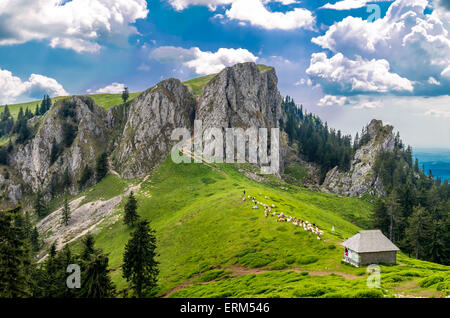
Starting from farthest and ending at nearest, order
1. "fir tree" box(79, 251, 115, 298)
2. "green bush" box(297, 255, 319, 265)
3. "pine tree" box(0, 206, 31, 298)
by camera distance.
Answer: "green bush" box(297, 255, 319, 265) < "fir tree" box(79, 251, 115, 298) < "pine tree" box(0, 206, 31, 298)

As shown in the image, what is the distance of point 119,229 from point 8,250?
62408 millimetres

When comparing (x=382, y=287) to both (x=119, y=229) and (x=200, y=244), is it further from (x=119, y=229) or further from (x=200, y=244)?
(x=119, y=229)

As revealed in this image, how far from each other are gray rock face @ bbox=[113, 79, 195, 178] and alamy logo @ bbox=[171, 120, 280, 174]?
7.73 metres

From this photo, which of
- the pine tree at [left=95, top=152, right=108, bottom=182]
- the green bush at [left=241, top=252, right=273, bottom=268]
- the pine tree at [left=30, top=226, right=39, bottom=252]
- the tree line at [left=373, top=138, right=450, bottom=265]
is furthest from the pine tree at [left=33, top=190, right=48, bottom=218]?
the tree line at [left=373, top=138, right=450, bottom=265]

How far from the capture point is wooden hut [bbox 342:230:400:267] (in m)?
42.5

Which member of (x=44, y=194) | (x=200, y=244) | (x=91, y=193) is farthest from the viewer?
(x=44, y=194)

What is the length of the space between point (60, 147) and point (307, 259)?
170963 mm

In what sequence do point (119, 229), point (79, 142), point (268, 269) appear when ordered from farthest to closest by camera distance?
point (79, 142)
point (119, 229)
point (268, 269)

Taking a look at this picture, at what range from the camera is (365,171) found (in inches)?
6560

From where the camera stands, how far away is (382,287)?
1216 inches

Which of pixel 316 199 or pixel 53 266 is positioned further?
pixel 316 199

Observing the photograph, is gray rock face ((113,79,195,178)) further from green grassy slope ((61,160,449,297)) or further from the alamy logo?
green grassy slope ((61,160,449,297))

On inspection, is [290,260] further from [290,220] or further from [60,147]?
[60,147]
